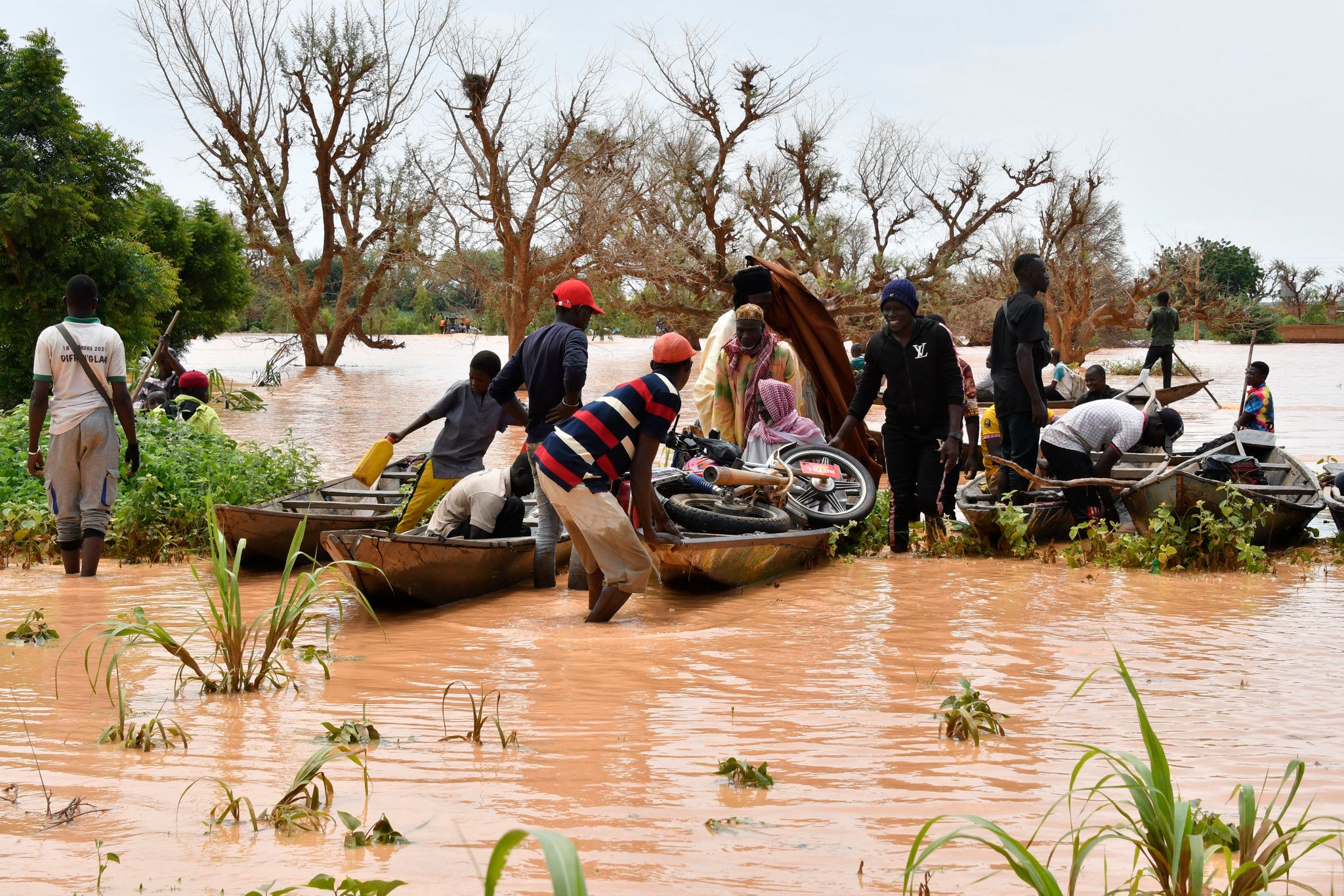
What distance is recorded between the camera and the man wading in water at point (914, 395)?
344 inches

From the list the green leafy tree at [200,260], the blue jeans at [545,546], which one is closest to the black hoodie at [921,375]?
the blue jeans at [545,546]

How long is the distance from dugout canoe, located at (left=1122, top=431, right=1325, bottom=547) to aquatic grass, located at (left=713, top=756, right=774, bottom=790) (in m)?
5.97

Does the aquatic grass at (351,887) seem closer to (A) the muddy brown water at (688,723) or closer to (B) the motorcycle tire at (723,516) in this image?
(A) the muddy brown water at (688,723)

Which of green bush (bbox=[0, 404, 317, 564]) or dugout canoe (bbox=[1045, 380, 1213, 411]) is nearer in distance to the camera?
green bush (bbox=[0, 404, 317, 564])

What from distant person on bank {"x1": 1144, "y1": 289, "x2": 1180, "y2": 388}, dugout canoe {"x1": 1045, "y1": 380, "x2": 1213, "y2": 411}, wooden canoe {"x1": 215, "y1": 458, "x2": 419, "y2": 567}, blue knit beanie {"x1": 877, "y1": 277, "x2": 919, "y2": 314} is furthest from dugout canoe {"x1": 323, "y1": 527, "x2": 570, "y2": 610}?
distant person on bank {"x1": 1144, "y1": 289, "x2": 1180, "y2": 388}

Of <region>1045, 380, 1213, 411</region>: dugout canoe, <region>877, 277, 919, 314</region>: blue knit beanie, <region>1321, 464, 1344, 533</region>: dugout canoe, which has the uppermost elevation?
<region>877, 277, 919, 314</region>: blue knit beanie

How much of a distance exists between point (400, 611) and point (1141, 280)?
109 feet

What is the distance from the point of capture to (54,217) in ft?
57.1

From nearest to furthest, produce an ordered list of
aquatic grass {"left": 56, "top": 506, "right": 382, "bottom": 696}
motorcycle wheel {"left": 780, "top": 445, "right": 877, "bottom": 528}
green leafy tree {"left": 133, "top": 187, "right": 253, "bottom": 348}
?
aquatic grass {"left": 56, "top": 506, "right": 382, "bottom": 696} → motorcycle wheel {"left": 780, "top": 445, "right": 877, "bottom": 528} → green leafy tree {"left": 133, "top": 187, "right": 253, "bottom": 348}

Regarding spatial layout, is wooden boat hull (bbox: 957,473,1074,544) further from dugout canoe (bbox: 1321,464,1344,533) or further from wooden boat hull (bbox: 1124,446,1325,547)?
dugout canoe (bbox: 1321,464,1344,533)

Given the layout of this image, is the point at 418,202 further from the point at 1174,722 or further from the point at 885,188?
the point at 1174,722

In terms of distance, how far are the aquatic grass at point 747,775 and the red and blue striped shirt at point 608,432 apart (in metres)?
2.54

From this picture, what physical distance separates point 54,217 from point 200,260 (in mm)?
9299

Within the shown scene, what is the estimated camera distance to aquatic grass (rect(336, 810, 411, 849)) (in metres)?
3.29
